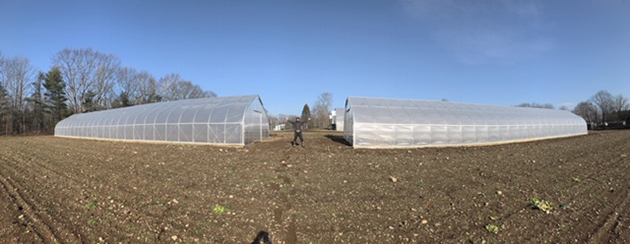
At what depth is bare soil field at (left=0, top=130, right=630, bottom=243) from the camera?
541 cm

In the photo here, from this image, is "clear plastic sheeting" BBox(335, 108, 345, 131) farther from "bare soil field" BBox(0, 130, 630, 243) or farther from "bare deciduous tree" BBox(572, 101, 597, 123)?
"bare deciduous tree" BBox(572, 101, 597, 123)

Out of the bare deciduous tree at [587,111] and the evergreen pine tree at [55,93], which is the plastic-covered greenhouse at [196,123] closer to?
the evergreen pine tree at [55,93]

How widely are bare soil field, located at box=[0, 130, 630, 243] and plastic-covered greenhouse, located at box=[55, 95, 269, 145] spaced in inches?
270

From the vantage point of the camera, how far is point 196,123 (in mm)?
20453

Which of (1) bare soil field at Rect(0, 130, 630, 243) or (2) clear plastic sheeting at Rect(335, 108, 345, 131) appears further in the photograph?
(2) clear plastic sheeting at Rect(335, 108, 345, 131)

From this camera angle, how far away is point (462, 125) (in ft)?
68.8

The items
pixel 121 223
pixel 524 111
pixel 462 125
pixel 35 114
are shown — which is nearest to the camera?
pixel 121 223

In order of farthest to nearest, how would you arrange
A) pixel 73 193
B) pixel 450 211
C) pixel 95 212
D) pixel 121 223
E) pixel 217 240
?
pixel 73 193 → pixel 450 211 → pixel 95 212 → pixel 121 223 → pixel 217 240

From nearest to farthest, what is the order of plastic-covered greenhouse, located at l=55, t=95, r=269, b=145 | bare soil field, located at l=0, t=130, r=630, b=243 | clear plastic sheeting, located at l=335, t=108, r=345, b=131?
1. bare soil field, located at l=0, t=130, r=630, b=243
2. plastic-covered greenhouse, located at l=55, t=95, r=269, b=145
3. clear plastic sheeting, located at l=335, t=108, r=345, b=131

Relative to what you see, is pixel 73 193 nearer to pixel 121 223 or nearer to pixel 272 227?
pixel 121 223

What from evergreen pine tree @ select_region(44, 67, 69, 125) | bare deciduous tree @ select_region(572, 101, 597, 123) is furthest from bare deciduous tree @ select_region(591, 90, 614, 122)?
evergreen pine tree @ select_region(44, 67, 69, 125)

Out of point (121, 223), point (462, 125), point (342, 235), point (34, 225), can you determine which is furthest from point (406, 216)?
point (462, 125)

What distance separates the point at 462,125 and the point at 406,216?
17.2 m

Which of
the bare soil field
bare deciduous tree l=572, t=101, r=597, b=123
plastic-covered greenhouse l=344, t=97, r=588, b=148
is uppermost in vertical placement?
bare deciduous tree l=572, t=101, r=597, b=123
